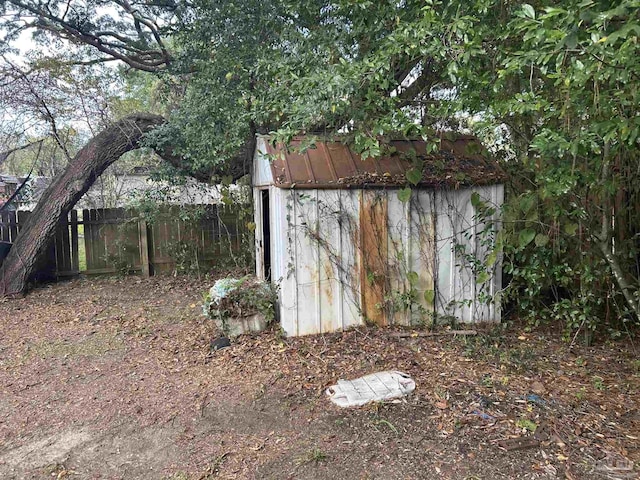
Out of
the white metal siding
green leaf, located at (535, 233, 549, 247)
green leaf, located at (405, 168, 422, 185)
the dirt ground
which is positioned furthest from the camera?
the white metal siding

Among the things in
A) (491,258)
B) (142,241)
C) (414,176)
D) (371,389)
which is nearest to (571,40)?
(371,389)

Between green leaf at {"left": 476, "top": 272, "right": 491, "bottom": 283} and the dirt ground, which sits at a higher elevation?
green leaf at {"left": 476, "top": 272, "right": 491, "bottom": 283}

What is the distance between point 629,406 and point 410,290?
7.11 feet

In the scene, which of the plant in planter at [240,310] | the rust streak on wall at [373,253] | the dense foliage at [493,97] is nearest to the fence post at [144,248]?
the dense foliage at [493,97]

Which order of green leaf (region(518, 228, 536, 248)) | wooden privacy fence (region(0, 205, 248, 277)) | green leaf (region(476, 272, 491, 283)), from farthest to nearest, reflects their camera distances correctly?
wooden privacy fence (region(0, 205, 248, 277)), green leaf (region(476, 272, 491, 283)), green leaf (region(518, 228, 536, 248))

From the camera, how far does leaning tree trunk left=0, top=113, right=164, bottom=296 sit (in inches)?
269

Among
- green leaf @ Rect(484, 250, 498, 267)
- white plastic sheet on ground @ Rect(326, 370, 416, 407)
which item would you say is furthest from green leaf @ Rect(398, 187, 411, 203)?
white plastic sheet on ground @ Rect(326, 370, 416, 407)

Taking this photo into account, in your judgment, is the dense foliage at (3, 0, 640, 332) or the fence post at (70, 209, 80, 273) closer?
the dense foliage at (3, 0, 640, 332)

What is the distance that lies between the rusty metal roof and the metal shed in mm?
11

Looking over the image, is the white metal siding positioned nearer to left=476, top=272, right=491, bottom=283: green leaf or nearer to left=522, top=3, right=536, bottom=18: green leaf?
left=476, top=272, right=491, bottom=283: green leaf

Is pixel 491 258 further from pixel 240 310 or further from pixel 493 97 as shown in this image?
pixel 240 310

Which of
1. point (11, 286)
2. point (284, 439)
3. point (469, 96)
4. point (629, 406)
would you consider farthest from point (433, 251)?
point (11, 286)

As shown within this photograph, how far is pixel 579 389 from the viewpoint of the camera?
348 centimetres

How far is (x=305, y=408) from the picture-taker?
3250mm
